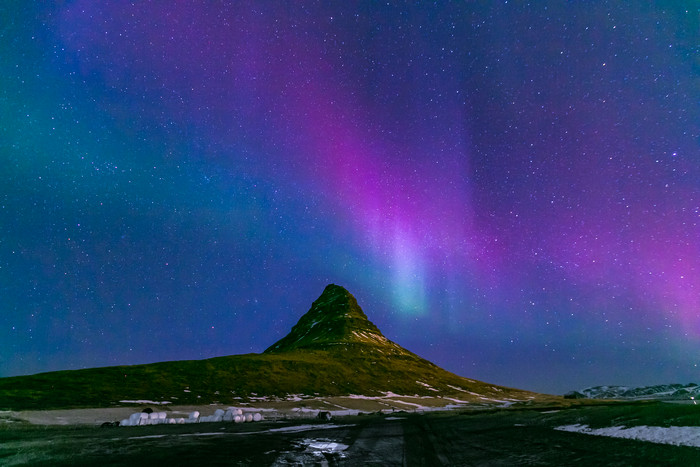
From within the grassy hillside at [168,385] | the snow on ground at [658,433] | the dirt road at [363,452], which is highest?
the grassy hillside at [168,385]

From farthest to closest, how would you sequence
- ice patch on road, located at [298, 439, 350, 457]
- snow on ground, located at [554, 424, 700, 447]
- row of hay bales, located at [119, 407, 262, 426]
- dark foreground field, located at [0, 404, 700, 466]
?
1. row of hay bales, located at [119, 407, 262, 426]
2. ice patch on road, located at [298, 439, 350, 457]
3. snow on ground, located at [554, 424, 700, 447]
4. dark foreground field, located at [0, 404, 700, 466]

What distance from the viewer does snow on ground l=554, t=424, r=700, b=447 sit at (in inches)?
1008

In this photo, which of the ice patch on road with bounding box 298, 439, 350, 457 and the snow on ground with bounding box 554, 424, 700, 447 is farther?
the ice patch on road with bounding box 298, 439, 350, 457

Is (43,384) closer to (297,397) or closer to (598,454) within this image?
(297,397)

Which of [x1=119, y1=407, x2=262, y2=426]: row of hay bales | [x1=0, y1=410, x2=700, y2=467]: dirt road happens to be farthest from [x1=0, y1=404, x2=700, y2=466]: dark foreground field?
[x1=119, y1=407, x2=262, y2=426]: row of hay bales

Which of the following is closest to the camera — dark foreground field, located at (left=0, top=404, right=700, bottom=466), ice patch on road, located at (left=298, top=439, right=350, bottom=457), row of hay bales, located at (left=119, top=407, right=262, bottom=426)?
dark foreground field, located at (left=0, top=404, right=700, bottom=466)

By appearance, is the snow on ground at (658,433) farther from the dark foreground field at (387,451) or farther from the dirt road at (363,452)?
the dirt road at (363,452)

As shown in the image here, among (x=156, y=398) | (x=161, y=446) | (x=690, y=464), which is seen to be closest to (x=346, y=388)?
(x=156, y=398)

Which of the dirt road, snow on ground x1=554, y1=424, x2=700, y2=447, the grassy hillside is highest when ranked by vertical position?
the grassy hillside

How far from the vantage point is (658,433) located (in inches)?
1125

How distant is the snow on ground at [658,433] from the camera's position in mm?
25609

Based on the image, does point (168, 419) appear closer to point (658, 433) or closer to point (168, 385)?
point (658, 433)

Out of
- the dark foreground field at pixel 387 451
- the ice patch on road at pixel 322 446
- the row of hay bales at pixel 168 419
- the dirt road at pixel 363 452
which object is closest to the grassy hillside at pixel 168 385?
the row of hay bales at pixel 168 419

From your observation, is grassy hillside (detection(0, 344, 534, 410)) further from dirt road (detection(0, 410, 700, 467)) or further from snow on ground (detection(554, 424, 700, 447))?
snow on ground (detection(554, 424, 700, 447))
